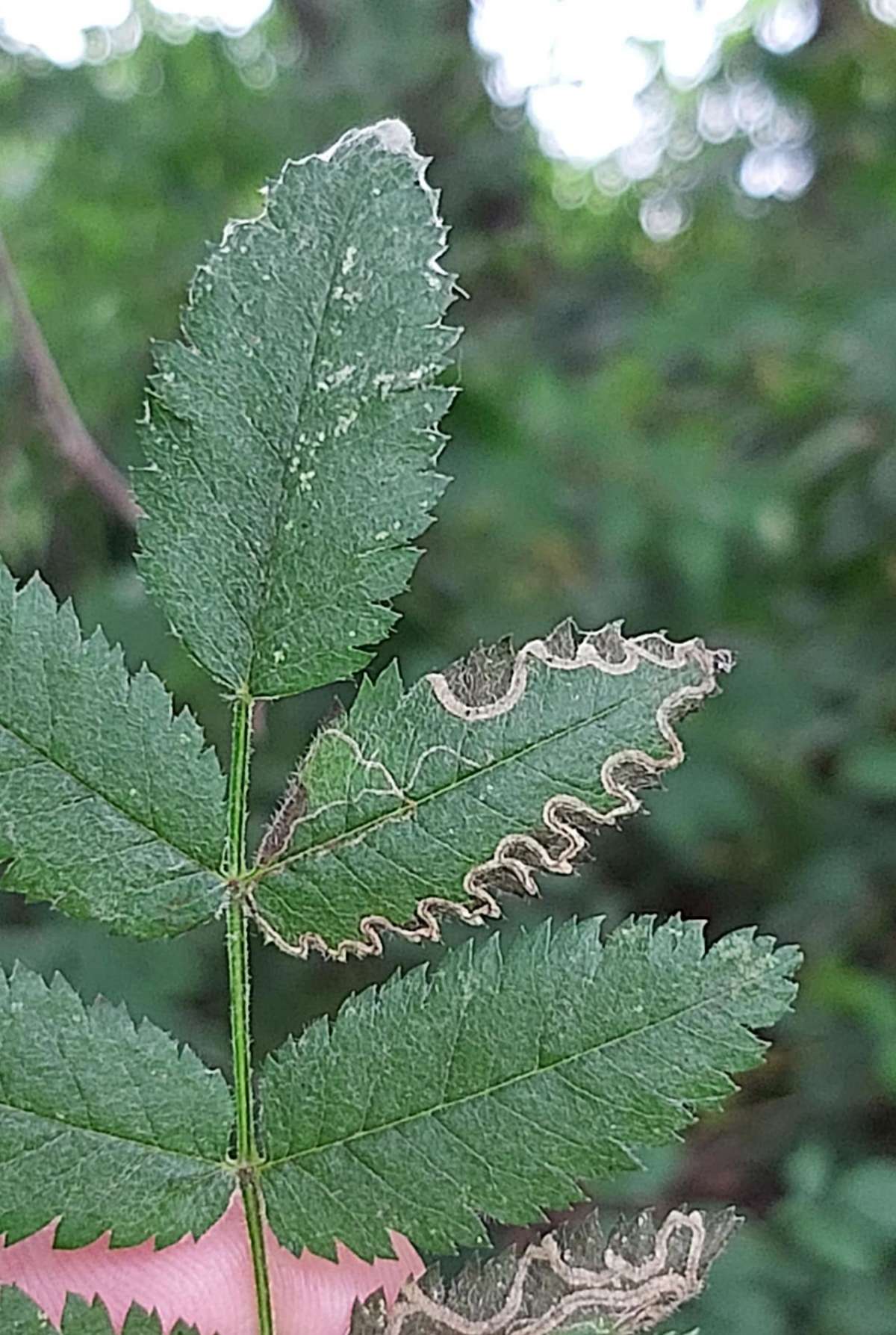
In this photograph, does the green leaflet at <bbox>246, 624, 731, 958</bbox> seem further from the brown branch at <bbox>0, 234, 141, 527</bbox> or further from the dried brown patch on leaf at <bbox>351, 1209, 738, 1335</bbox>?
the brown branch at <bbox>0, 234, 141, 527</bbox>

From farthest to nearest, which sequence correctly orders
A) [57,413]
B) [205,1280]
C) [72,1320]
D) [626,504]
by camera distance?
1. [626,504]
2. [57,413]
3. [205,1280]
4. [72,1320]

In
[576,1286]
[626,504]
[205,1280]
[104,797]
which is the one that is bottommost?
[576,1286]

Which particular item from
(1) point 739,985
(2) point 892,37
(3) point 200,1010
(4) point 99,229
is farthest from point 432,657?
(2) point 892,37

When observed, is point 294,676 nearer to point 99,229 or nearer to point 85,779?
point 85,779

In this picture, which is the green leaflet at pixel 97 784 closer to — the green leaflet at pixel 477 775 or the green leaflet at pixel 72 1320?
the green leaflet at pixel 477 775

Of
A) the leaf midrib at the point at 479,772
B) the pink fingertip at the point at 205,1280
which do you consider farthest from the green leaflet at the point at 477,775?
the pink fingertip at the point at 205,1280

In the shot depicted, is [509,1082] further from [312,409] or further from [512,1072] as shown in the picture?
[312,409]

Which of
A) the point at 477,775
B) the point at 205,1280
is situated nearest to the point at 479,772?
the point at 477,775
